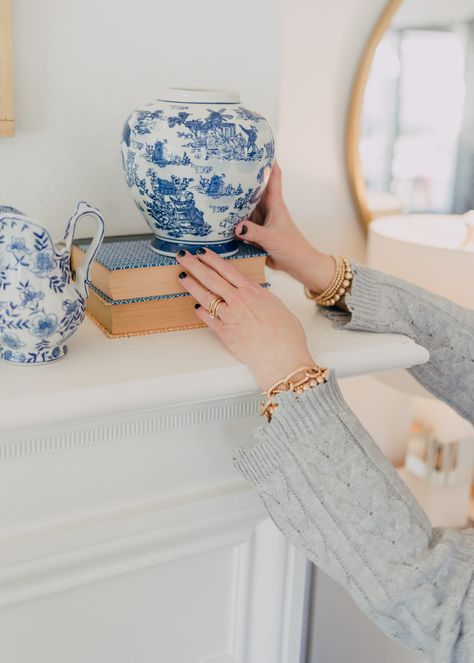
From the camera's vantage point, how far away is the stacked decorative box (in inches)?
29.4

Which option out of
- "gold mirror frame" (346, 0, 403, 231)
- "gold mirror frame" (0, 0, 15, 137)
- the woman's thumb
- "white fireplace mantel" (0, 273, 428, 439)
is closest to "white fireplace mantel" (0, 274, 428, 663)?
"white fireplace mantel" (0, 273, 428, 439)

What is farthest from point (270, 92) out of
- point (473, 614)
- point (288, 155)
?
point (473, 614)

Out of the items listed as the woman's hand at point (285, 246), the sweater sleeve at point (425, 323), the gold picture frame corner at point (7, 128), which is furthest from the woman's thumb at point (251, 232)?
the gold picture frame corner at point (7, 128)

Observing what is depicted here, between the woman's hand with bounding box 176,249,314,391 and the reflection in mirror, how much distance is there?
742 millimetres

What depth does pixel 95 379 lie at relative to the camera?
0.67 meters

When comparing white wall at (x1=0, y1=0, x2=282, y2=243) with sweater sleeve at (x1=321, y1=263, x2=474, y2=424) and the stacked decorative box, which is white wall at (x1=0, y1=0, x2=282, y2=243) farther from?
sweater sleeve at (x1=321, y1=263, x2=474, y2=424)

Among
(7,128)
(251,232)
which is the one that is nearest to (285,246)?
(251,232)

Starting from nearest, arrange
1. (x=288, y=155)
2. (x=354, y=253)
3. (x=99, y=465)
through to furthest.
Answer: (x=99, y=465) < (x=288, y=155) < (x=354, y=253)

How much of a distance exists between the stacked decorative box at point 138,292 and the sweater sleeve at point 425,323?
0.14 meters

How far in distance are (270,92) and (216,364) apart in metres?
0.41

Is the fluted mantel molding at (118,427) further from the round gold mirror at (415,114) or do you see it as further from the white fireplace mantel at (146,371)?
the round gold mirror at (415,114)

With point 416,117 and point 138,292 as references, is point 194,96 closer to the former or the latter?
point 138,292

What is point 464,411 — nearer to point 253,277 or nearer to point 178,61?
point 253,277

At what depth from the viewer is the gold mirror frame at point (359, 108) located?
1.34 metres
